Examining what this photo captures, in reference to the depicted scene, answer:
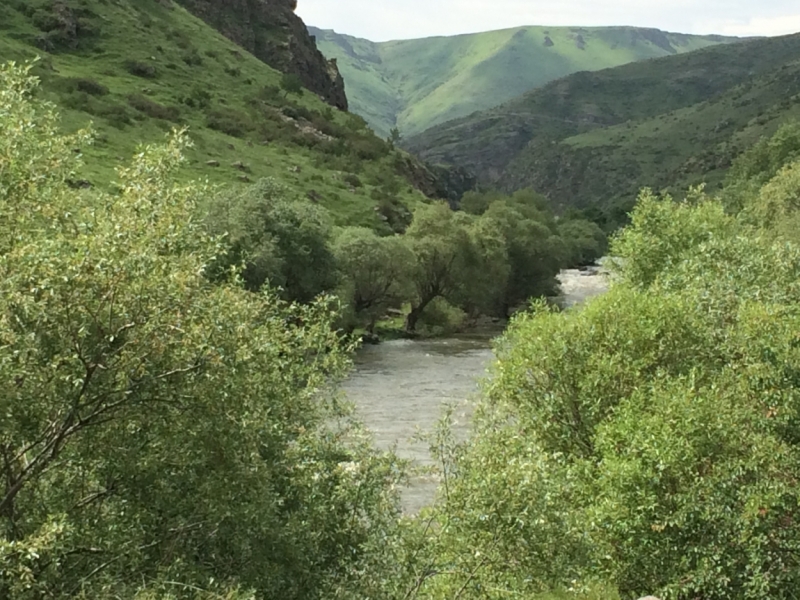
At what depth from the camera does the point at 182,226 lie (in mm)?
14266

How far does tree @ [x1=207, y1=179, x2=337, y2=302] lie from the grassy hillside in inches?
1021

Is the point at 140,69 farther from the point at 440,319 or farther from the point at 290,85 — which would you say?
the point at 440,319

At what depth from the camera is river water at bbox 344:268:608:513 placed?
1639 inches

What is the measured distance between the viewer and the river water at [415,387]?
41625 mm

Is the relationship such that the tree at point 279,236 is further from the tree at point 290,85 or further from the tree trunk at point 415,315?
the tree at point 290,85

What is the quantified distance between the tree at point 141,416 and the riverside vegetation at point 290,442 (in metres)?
0.05

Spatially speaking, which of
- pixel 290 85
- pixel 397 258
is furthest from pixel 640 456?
pixel 290 85

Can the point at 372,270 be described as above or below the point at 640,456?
below

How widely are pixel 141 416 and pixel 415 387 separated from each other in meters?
45.3

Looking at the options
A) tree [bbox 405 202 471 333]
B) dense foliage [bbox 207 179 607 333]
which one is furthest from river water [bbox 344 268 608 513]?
tree [bbox 405 202 471 333]

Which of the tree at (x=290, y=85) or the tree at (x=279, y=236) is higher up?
the tree at (x=290, y=85)

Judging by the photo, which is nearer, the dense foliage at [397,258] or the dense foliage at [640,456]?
the dense foliage at [640,456]

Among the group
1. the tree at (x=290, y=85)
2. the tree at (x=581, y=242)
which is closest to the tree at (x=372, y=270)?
the tree at (x=290, y=85)

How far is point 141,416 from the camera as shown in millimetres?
14695
